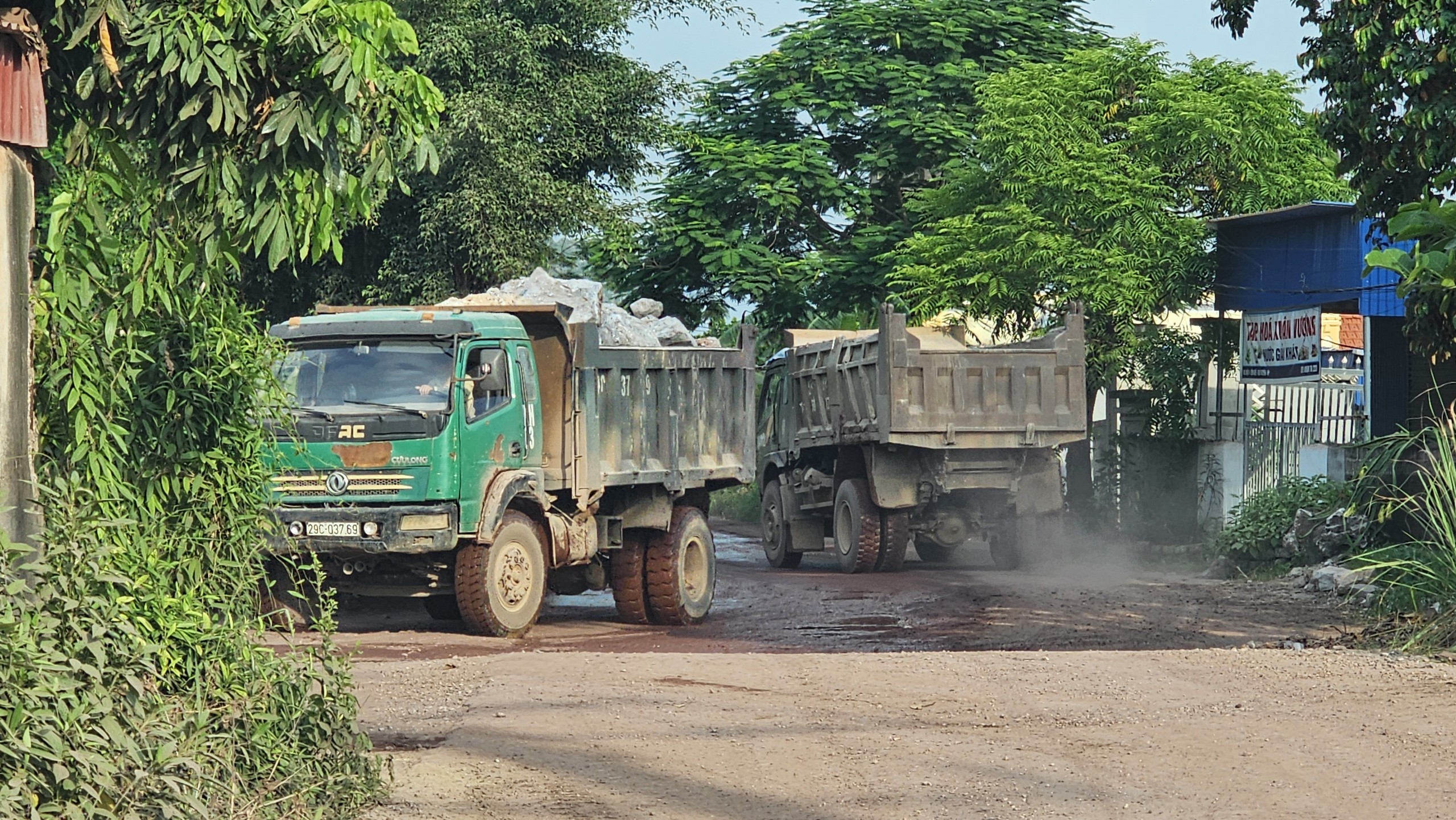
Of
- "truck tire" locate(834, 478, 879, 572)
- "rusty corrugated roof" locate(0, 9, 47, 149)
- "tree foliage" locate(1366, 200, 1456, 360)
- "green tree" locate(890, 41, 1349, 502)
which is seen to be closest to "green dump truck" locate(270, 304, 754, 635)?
"truck tire" locate(834, 478, 879, 572)

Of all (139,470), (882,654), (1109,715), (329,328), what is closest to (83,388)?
(139,470)

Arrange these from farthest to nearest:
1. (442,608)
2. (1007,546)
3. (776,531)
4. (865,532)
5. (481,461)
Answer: (776,531) → (1007,546) → (865,532) → (442,608) → (481,461)

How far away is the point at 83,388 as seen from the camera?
5.23 m

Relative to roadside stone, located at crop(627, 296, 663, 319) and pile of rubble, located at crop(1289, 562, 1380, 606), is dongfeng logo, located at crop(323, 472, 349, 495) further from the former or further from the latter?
pile of rubble, located at crop(1289, 562, 1380, 606)

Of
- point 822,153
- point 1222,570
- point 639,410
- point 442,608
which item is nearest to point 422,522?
point 442,608

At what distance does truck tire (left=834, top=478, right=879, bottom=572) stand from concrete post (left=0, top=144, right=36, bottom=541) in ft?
46.9

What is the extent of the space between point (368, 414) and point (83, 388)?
21.7ft

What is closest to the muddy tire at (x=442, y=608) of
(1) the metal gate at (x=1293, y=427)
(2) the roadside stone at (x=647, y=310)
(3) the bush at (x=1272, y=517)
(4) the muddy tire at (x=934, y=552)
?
(2) the roadside stone at (x=647, y=310)

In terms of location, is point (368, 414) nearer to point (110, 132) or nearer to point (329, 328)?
point (329, 328)

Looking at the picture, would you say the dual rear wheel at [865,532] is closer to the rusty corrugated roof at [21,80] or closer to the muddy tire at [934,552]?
the muddy tire at [934,552]

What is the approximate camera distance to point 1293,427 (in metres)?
20.9

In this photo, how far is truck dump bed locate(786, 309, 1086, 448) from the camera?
18234mm

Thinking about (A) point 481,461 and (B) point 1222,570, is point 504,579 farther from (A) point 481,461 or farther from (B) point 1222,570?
(B) point 1222,570

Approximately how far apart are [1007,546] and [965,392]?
202cm
